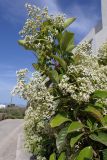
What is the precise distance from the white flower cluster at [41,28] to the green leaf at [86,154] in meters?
0.99

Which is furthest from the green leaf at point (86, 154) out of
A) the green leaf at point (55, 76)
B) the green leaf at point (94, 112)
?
the green leaf at point (55, 76)

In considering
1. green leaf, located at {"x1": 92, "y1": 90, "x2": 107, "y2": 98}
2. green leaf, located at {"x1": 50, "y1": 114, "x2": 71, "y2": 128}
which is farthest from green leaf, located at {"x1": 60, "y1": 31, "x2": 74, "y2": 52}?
green leaf, located at {"x1": 50, "y1": 114, "x2": 71, "y2": 128}

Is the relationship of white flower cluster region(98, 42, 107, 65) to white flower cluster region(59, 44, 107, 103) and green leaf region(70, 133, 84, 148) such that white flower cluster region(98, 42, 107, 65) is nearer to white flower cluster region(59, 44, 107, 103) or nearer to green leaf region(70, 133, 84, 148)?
white flower cluster region(59, 44, 107, 103)

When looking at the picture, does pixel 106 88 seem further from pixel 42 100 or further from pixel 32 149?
pixel 32 149

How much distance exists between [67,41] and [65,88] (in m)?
0.53

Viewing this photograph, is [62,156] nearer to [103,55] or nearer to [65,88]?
[65,88]

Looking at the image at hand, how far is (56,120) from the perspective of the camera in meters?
2.99

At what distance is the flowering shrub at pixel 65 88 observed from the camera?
2912mm

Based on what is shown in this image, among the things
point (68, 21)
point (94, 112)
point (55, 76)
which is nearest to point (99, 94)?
point (94, 112)

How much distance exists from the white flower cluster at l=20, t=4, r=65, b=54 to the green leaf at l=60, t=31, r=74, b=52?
0.09m

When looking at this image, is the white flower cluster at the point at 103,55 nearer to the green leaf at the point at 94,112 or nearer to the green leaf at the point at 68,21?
the green leaf at the point at 68,21

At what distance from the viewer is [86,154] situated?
288 cm

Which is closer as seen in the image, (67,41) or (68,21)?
(67,41)

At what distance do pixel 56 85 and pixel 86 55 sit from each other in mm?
455
